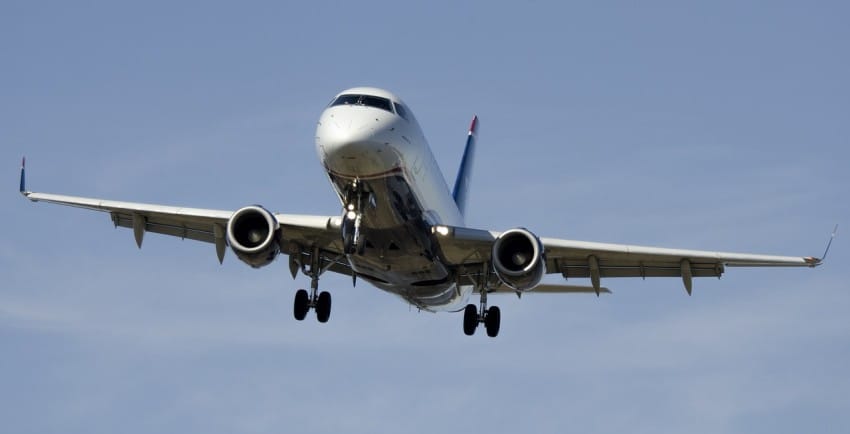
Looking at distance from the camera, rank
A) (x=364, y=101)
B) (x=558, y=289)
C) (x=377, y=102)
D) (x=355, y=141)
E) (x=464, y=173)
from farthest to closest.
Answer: (x=464, y=173)
(x=558, y=289)
(x=377, y=102)
(x=364, y=101)
(x=355, y=141)

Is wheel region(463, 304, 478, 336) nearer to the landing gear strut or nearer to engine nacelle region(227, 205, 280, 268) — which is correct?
the landing gear strut

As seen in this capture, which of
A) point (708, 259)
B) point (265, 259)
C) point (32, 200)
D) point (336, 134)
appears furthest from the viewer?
point (32, 200)

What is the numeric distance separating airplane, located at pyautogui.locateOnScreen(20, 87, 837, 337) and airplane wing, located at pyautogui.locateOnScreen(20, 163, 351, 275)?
4cm

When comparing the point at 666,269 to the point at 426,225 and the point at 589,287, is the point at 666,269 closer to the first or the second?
the point at 589,287

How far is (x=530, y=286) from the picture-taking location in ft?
109

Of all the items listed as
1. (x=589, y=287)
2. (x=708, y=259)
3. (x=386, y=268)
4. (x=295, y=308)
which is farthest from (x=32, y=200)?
(x=708, y=259)

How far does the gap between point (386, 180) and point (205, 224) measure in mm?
7552

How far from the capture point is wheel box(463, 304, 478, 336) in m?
37.6

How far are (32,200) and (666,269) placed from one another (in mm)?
17261

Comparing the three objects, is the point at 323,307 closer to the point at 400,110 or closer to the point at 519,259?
the point at 519,259

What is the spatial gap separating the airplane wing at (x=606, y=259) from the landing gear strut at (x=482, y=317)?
1.17 meters

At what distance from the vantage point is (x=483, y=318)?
3747 centimetres

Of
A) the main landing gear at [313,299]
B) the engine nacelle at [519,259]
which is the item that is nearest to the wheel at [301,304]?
the main landing gear at [313,299]

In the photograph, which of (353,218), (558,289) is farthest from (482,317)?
(353,218)
